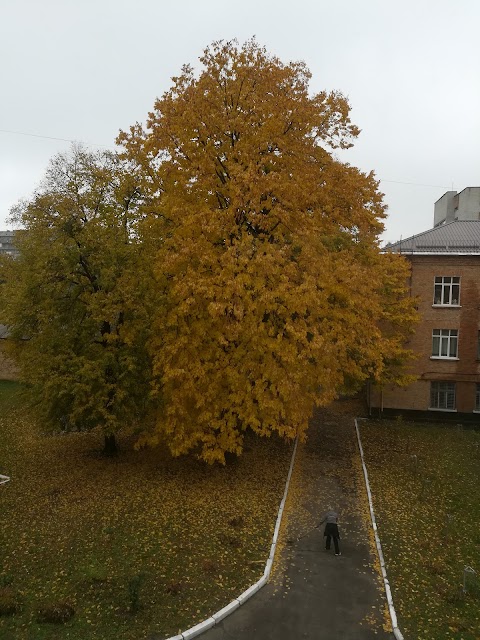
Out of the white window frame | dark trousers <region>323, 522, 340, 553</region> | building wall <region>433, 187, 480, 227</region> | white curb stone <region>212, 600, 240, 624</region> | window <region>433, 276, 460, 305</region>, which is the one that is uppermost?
building wall <region>433, 187, 480, 227</region>

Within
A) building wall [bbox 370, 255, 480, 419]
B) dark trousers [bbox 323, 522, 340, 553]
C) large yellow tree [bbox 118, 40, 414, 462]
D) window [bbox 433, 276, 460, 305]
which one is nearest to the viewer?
dark trousers [bbox 323, 522, 340, 553]

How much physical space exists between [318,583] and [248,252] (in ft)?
33.1

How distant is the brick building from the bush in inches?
949

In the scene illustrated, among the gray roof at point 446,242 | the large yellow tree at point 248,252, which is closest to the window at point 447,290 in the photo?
the gray roof at point 446,242

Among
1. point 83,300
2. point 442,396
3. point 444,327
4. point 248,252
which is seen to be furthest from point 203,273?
point 442,396

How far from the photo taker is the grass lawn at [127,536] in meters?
11.4

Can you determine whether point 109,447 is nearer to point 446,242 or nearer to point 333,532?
point 333,532

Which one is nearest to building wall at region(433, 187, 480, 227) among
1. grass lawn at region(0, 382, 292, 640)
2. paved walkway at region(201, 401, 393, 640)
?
grass lawn at region(0, 382, 292, 640)

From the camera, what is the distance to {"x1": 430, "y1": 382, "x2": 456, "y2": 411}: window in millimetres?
32406

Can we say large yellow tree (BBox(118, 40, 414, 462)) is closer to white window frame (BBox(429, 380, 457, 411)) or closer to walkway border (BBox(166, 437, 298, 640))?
walkway border (BBox(166, 437, 298, 640))

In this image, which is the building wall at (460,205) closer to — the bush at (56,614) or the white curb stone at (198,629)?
the white curb stone at (198,629)

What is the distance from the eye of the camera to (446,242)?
32.6 meters

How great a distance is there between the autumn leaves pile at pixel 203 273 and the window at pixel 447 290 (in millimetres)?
14173

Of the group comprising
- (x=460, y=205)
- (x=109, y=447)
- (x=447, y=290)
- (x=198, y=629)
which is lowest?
(x=198, y=629)
